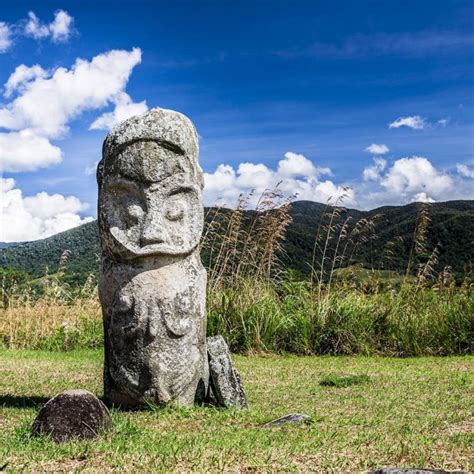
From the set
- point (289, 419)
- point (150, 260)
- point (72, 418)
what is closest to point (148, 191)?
point (150, 260)

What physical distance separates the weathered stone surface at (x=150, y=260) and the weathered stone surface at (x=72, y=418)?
1.06 meters

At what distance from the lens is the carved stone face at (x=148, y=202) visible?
6.50 metres

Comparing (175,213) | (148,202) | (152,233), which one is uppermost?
(148,202)

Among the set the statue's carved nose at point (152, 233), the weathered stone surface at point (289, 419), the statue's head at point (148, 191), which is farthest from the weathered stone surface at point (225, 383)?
→ the statue's carved nose at point (152, 233)

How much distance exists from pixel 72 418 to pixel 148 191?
219 centimetres

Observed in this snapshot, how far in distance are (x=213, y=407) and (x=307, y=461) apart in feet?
6.67

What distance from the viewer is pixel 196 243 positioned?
6684 millimetres

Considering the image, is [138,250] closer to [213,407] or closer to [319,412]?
[213,407]

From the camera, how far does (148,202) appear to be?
656 centimetres

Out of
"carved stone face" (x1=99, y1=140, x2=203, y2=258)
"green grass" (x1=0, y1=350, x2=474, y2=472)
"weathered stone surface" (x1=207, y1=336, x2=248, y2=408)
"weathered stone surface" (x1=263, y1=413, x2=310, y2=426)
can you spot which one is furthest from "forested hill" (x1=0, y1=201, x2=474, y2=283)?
"weathered stone surface" (x1=263, y1=413, x2=310, y2=426)

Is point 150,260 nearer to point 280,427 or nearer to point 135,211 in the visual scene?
point 135,211

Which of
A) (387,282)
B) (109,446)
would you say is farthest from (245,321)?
(109,446)

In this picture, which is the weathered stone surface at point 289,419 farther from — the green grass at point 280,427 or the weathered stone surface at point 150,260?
the weathered stone surface at point 150,260

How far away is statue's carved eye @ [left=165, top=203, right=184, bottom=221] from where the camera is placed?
6.61m
